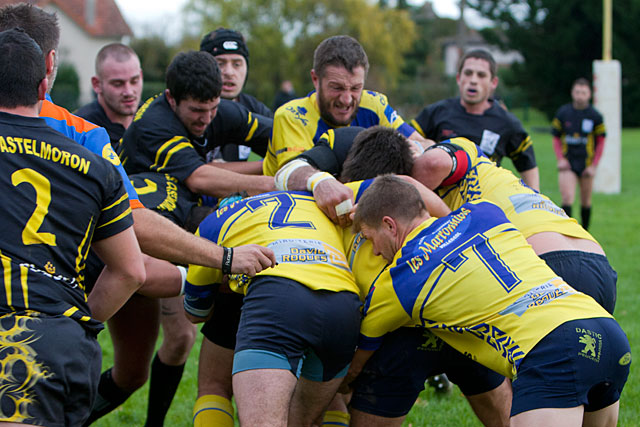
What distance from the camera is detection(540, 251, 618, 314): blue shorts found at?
355cm

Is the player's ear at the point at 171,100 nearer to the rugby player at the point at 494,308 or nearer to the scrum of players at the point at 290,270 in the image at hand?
the scrum of players at the point at 290,270

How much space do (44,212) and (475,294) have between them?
1726mm

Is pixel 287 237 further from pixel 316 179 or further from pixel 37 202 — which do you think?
pixel 37 202

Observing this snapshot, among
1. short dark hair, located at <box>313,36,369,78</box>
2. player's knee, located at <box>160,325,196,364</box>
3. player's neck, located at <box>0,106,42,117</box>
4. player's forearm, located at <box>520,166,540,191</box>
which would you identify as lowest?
player's knee, located at <box>160,325,196,364</box>

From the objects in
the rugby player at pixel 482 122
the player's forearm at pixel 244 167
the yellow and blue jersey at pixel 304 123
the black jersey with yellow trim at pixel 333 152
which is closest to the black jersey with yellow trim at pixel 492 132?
the rugby player at pixel 482 122

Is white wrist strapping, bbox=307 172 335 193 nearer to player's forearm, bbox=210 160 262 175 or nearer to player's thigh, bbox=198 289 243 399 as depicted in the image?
player's thigh, bbox=198 289 243 399

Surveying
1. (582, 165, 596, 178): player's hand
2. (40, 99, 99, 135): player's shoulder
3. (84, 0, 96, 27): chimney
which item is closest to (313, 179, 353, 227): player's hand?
(40, 99, 99, 135): player's shoulder

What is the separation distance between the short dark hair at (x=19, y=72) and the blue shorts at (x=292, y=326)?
4.05 feet

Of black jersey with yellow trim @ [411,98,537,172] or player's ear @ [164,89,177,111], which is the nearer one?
player's ear @ [164,89,177,111]

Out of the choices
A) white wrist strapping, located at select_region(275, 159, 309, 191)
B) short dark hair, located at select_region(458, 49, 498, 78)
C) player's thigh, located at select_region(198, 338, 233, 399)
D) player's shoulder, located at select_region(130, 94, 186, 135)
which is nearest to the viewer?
player's thigh, located at select_region(198, 338, 233, 399)

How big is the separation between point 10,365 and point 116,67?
3372mm

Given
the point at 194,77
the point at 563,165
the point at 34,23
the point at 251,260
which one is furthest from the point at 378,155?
the point at 563,165

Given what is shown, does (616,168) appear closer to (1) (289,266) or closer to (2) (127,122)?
(2) (127,122)

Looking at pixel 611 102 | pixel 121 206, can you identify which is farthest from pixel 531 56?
pixel 121 206
